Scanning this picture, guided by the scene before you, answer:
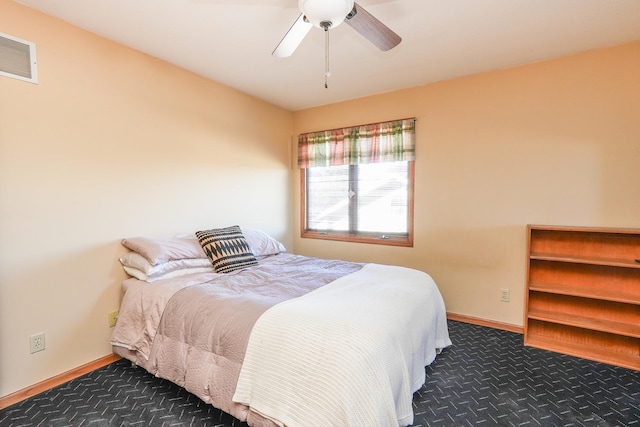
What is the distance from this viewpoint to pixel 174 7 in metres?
1.95

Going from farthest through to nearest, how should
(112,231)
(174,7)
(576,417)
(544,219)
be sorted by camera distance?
(544,219) → (112,231) → (174,7) → (576,417)

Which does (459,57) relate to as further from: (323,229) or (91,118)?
(91,118)

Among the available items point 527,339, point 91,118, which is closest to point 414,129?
point 527,339

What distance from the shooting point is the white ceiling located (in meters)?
1.94

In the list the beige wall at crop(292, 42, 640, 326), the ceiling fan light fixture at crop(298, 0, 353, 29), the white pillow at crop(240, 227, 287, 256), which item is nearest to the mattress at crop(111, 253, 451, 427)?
the white pillow at crop(240, 227, 287, 256)

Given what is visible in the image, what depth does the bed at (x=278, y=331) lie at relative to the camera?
1332mm


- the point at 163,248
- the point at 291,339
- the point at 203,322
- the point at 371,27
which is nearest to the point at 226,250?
the point at 163,248

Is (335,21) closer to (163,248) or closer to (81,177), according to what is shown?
(163,248)

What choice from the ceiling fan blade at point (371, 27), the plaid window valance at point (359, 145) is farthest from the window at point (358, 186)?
the ceiling fan blade at point (371, 27)

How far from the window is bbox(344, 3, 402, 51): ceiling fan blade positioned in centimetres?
165

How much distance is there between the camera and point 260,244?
305cm

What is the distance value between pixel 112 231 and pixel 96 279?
38 centimetres

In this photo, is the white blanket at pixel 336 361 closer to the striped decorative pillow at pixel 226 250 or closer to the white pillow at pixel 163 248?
the striped decorative pillow at pixel 226 250

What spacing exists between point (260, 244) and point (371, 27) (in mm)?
2150
